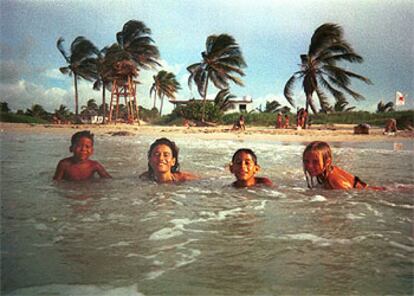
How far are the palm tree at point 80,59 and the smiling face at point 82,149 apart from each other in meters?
0.24

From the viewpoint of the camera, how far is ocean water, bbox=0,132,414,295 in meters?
2.05

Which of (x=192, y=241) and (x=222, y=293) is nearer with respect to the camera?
(x=222, y=293)

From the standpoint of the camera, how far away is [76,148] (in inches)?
126

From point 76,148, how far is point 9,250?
1.04 metres

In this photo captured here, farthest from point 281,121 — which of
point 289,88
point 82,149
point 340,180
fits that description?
point 82,149

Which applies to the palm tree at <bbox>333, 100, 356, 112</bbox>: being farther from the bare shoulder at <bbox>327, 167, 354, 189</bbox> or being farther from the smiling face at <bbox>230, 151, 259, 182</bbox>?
the smiling face at <bbox>230, 151, 259, 182</bbox>

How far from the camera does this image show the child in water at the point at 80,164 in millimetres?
3162

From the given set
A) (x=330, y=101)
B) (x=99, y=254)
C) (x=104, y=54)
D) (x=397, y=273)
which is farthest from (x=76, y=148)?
(x=397, y=273)

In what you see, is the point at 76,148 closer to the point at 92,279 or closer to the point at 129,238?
the point at 129,238

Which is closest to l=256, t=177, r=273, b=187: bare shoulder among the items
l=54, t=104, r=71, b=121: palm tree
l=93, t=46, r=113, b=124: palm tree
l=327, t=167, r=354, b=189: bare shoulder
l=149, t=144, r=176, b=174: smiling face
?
l=327, t=167, r=354, b=189: bare shoulder

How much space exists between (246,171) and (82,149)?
52.8 inches

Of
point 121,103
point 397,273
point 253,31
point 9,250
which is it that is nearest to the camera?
point 397,273

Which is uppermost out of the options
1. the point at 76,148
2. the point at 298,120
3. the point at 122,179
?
the point at 298,120

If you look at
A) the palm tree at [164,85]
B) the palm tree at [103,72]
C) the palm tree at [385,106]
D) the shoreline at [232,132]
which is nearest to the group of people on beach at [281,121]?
the shoreline at [232,132]
